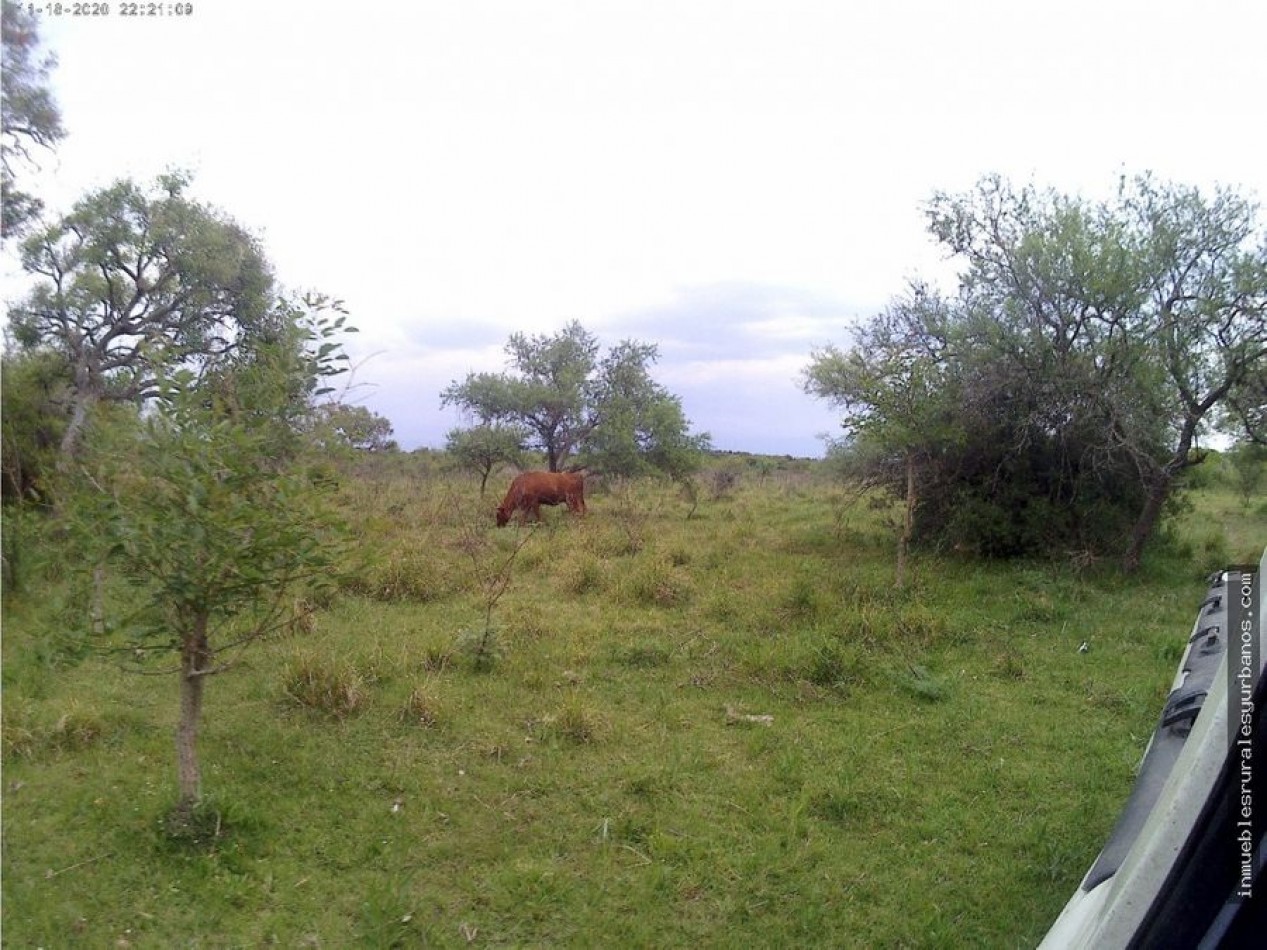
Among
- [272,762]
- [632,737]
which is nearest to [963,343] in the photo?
[632,737]

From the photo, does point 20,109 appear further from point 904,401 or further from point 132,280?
point 904,401

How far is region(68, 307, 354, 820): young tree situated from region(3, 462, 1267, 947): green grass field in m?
0.36

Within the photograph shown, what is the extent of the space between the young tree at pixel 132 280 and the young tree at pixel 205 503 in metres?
8.59

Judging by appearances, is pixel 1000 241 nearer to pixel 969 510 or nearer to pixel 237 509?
pixel 969 510

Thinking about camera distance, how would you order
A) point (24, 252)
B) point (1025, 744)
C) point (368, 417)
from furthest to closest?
point (24, 252)
point (1025, 744)
point (368, 417)

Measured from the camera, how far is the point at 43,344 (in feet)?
37.4

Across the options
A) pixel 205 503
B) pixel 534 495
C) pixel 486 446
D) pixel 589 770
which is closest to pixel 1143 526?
pixel 589 770

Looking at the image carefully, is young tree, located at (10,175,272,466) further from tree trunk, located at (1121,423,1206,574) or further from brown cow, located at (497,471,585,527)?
tree trunk, located at (1121,423,1206,574)

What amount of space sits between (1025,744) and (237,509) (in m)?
4.68

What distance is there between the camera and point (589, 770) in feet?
13.7

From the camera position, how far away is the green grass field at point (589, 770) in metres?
3.02

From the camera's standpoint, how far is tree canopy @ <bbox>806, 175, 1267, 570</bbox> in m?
8.13

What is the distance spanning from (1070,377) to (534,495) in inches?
336

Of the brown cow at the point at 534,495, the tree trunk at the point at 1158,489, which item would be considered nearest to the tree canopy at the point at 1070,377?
the tree trunk at the point at 1158,489
